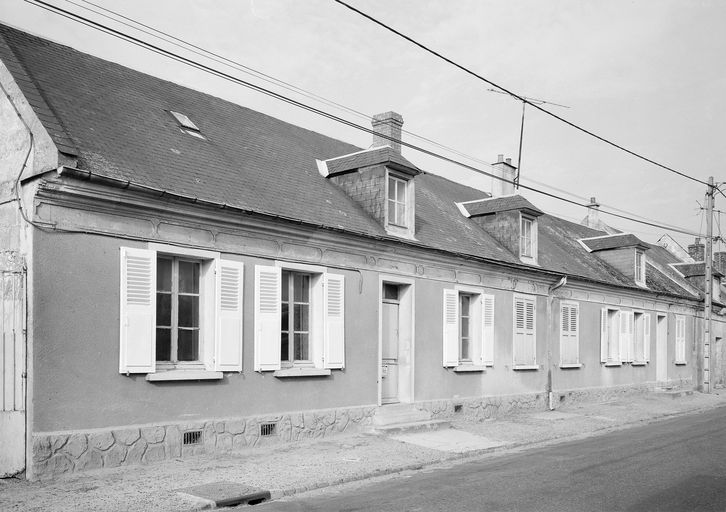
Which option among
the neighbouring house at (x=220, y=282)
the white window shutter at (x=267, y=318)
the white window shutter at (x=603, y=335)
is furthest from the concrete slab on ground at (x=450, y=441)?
the white window shutter at (x=603, y=335)

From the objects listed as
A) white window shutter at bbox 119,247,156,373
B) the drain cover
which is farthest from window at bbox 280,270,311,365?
the drain cover

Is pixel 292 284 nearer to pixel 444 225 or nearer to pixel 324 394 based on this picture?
pixel 324 394

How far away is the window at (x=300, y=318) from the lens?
12.4 m

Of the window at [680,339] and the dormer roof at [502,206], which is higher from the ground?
the dormer roof at [502,206]

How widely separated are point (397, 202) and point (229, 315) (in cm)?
583

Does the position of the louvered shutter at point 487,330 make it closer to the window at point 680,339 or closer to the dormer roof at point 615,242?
the dormer roof at point 615,242

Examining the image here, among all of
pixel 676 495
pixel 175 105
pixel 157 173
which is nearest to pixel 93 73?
pixel 175 105

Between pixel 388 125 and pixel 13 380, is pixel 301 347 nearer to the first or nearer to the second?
pixel 13 380

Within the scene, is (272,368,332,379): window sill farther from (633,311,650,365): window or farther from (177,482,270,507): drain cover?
(633,311,650,365): window

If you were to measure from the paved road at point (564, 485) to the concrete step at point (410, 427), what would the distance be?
242 cm

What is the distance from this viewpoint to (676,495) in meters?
8.64

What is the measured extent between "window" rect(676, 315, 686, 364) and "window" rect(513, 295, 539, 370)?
12.2m

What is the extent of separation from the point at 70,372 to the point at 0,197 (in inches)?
106

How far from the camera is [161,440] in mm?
10578
